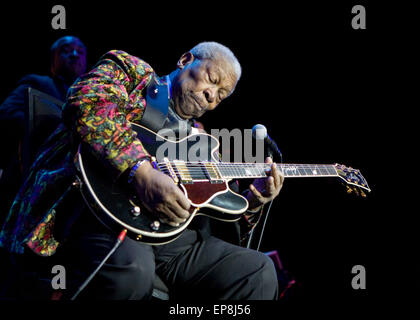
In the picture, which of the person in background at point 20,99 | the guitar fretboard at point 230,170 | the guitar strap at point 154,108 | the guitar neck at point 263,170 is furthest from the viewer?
the person in background at point 20,99

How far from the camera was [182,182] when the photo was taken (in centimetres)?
165

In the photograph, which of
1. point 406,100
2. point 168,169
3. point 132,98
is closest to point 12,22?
point 132,98

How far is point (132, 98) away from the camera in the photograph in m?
1.79

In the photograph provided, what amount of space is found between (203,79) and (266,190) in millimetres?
975

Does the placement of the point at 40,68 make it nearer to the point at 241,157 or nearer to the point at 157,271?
the point at 241,157

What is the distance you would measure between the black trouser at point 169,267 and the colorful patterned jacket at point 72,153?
0.18 metres

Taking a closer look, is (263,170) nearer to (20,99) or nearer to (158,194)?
(158,194)

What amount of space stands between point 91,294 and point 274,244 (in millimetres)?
2885

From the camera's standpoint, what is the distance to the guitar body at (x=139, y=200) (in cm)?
132

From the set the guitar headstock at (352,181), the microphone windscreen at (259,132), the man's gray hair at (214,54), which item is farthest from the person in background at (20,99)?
the guitar headstock at (352,181)

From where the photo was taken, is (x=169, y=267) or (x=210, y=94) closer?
(x=169, y=267)

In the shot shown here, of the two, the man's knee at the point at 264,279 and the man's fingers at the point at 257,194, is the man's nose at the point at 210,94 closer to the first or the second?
the man's fingers at the point at 257,194

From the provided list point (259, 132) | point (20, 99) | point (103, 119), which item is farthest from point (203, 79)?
point (20, 99)

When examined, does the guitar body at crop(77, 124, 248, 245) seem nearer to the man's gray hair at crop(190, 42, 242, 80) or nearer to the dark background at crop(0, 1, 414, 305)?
the man's gray hair at crop(190, 42, 242, 80)
